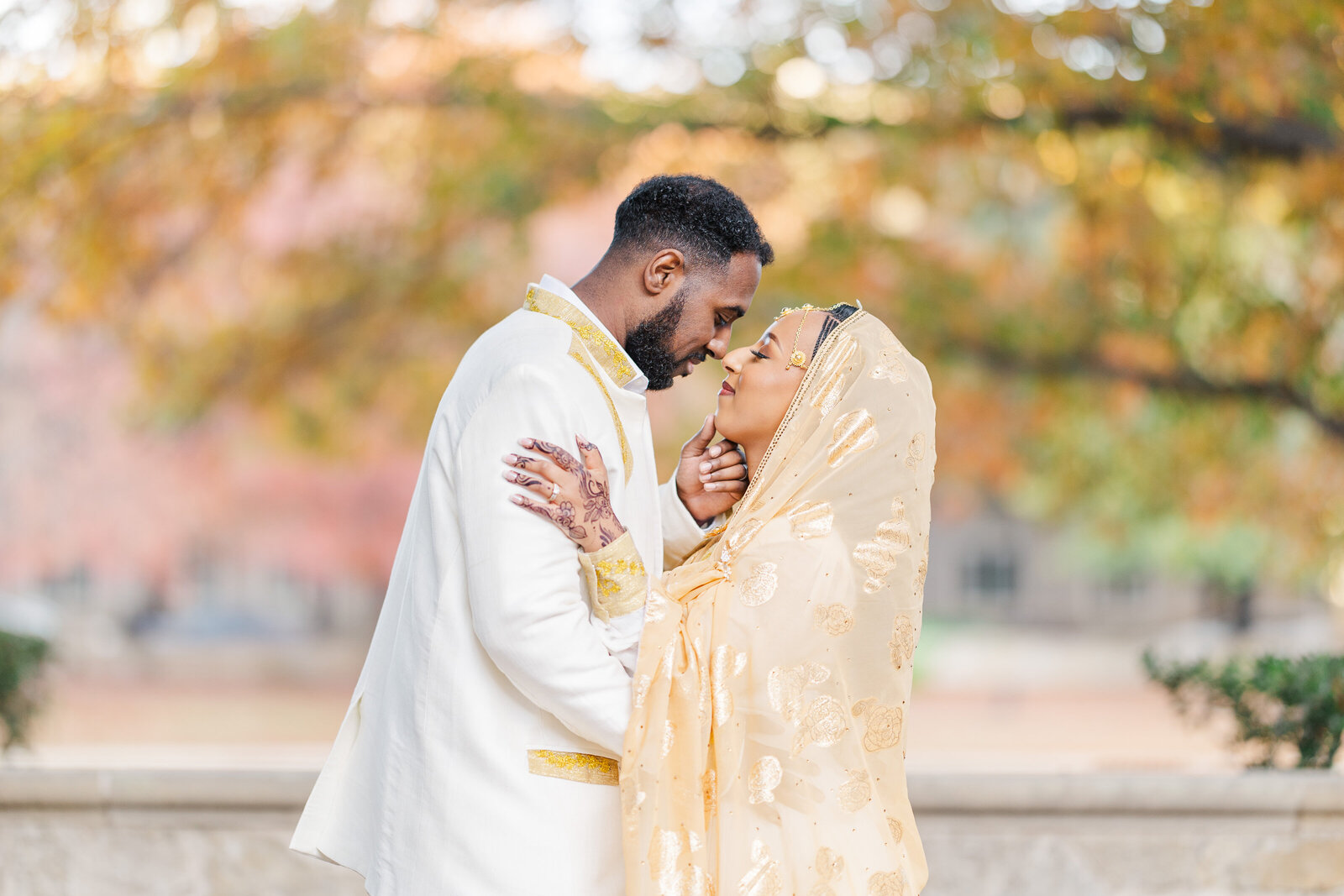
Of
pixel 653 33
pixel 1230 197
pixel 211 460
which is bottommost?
pixel 211 460

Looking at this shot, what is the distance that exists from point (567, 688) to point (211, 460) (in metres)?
11.3

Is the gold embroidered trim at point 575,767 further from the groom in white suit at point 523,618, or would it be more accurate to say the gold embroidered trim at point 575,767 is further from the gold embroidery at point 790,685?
the gold embroidery at point 790,685

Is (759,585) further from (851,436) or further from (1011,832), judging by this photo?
(1011,832)

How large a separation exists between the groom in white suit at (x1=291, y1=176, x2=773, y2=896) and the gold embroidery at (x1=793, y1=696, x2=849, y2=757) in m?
0.31

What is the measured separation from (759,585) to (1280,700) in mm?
2500

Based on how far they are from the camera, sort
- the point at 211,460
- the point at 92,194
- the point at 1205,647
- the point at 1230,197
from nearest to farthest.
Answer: the point at 92,194 → the point at 1230,197 → the point at 211,460 → the point at 1205,647

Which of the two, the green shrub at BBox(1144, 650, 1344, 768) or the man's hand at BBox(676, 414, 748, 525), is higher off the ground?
the man's hand at BBox(676, 414, 748, 525)

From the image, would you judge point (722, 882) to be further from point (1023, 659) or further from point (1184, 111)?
point (1023, 659)

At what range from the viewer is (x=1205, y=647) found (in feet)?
73.7

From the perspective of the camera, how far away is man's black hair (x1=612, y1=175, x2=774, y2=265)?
2.10 metres

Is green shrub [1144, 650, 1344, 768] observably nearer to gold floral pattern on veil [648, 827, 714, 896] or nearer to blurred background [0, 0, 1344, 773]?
blurred background [0, 0, 1344, 773]

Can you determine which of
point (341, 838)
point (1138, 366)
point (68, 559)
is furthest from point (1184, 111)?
point (68, 559)

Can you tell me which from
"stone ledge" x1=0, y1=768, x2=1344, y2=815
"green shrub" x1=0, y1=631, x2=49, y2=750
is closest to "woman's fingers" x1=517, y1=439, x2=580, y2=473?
"stone ledge" x1=0, y1=768, x2=1344, y2=815

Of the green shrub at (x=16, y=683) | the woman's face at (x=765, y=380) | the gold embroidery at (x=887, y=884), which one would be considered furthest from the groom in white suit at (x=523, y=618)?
the green shrub at (x=16, y=683)
